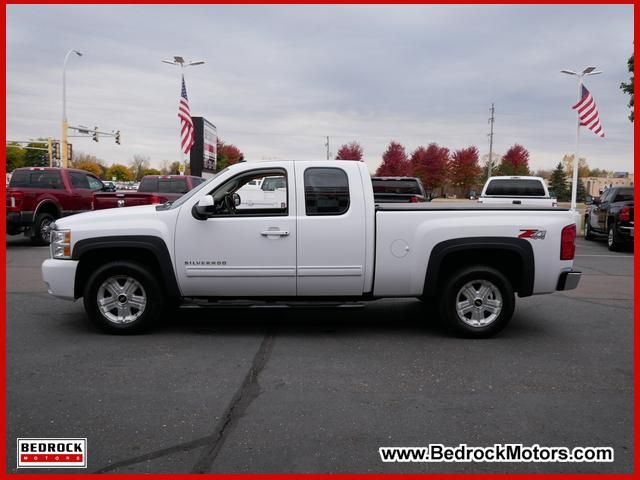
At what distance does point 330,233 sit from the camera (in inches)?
224

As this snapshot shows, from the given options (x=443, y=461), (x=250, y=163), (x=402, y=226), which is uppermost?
(x=250, y=163)

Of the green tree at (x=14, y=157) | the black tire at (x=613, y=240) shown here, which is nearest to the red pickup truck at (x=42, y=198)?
the black tire at (x=613, y=240)

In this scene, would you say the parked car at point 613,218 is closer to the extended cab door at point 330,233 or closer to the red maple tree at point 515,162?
the extended cab door at point 330,233

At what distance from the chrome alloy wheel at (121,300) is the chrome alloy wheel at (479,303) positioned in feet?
11.3

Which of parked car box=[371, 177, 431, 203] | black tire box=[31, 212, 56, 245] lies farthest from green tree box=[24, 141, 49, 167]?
parked car box=[371, 177, 431, 203]

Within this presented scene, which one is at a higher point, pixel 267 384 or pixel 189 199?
pixel 189 199

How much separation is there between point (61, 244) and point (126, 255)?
26.6 inches

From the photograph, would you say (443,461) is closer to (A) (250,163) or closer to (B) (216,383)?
(B) (216,383)

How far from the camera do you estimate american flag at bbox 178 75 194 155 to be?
81.4ft

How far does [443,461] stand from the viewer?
10.9ft

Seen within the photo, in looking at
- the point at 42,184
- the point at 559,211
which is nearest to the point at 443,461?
the point at 559,211

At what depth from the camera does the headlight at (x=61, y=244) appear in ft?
19.0

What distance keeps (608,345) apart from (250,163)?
14.2 ft

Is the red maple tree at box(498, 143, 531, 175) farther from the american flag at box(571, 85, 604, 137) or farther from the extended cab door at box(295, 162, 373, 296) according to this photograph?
the extended cab door at box(295, 162, 373, 296)
